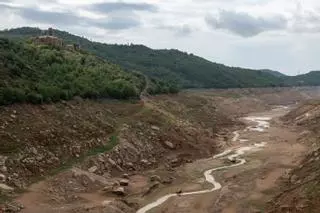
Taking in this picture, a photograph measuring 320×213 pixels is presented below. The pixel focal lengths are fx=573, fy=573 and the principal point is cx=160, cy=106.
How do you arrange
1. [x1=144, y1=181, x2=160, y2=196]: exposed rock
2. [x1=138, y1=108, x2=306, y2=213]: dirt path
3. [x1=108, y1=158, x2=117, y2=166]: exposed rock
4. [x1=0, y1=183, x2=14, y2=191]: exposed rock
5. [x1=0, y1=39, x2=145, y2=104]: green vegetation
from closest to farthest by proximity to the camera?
[x1=0, y1=183, x2=14, y2=191]: exposed rock < [x1=138, y1=108, x2=306, y2=213]: dirt path < [x1=144, y1=181, x2=160, y2=196]: exposed rock < [x1=108, y1=158, x2=117, y2=166]: exposed rock < [x1=0, y1=39, x2=145, y2=104]: green vegetation

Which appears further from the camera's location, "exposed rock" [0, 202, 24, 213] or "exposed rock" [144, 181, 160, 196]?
"exposed rock" [144, 181, 160, 196]

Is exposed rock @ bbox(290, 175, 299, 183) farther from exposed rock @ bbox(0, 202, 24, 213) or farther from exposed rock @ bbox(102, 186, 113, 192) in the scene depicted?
exposed rock @ bbox(0, 202, 24, 213)

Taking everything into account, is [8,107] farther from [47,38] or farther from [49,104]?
[47,38]

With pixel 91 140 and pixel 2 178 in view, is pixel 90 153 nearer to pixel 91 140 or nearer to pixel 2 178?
pixel 91 140

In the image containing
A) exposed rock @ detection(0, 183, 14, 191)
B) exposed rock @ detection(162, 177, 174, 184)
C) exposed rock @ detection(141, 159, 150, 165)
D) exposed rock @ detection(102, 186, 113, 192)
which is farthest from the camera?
exposed rock @ detection(141, 159, 150, 165)

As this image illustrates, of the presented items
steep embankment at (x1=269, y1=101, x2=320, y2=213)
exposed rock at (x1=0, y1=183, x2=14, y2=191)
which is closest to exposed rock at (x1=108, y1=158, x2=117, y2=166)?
exposed rock at (x1=0, y1=183, x2=14, y2=191)

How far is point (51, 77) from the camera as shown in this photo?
71.9 meters

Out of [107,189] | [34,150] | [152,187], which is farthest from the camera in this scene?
[152,187]

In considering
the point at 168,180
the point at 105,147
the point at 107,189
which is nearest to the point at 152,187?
the point at 168,180

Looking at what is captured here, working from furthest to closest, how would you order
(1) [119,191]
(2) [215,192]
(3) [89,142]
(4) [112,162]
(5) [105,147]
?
(5) [105,147]
(3) [89,142]
(4) [112,162]
(2) [215,192]
(1) [119,191]

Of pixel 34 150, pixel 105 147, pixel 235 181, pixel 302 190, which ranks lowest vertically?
pixel 235 181

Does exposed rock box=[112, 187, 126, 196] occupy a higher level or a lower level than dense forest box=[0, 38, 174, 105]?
lower

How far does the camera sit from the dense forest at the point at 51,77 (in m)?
58.9

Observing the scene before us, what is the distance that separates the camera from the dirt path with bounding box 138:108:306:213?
42656 millimetres
